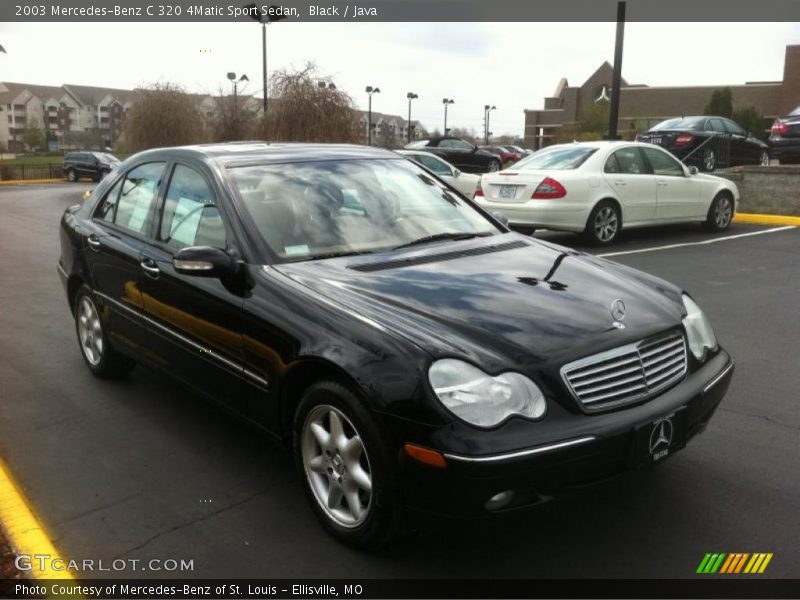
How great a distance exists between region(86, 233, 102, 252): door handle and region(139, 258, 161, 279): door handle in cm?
73

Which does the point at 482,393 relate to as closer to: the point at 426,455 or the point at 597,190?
the point at 426,455

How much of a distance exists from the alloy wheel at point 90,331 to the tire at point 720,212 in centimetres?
997

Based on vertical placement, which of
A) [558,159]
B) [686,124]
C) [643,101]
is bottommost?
[558,159]

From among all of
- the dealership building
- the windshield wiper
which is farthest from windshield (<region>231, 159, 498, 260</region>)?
the dealership building

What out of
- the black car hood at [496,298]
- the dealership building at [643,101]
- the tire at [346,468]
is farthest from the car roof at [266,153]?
the dealership building at [643,101]

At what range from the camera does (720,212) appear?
39.5 feet

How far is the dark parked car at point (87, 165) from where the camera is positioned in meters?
38.7

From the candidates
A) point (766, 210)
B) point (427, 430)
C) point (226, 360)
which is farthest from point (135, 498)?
point (766, 210)

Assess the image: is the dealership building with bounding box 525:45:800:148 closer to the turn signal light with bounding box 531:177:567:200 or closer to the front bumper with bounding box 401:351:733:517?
the turn signal light with bounding box 531:177:567:200

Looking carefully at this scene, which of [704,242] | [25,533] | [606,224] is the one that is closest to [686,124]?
[704,242]

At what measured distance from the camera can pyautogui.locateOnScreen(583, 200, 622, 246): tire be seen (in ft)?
34.1

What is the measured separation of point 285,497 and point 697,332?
206 centimetres
